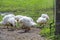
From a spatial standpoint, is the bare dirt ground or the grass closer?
the bare dirt ground

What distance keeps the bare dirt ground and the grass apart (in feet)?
2.18

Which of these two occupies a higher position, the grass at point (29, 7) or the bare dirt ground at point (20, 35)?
the grass at point (29, 7)

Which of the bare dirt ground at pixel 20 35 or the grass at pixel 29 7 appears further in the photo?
the grass at pixel 29 7

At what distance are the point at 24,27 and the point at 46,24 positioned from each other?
0.49 meters

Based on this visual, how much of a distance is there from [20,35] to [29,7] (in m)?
1.54

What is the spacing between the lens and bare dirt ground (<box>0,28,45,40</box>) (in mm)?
4055

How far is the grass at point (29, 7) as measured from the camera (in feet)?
17.3

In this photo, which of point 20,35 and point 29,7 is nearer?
point 20,35

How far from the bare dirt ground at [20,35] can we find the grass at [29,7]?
0.66m

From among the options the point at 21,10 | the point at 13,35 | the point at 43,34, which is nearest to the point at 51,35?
the point at 43,34

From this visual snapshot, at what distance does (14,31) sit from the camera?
4.50m

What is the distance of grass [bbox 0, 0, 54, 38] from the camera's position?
207 inches

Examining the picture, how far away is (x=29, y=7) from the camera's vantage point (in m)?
5.62

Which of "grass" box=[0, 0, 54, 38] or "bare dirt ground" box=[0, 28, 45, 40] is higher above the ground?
"grass" box=[0, 0, 54, 38]
